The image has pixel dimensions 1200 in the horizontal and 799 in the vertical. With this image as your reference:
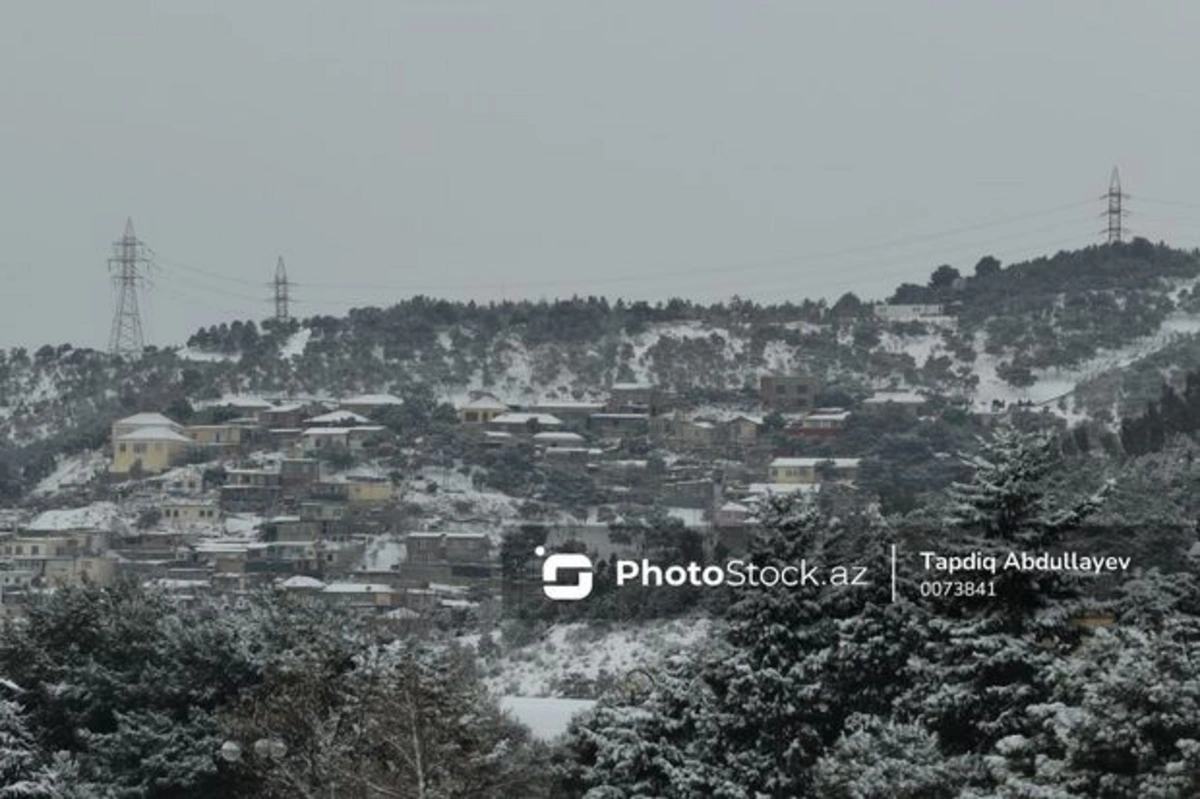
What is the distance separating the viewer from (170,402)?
4035 inches

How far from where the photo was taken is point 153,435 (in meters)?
92.4

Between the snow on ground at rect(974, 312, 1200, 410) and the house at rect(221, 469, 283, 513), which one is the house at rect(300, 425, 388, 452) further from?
the snow on ground at rect(974, 312, 1200, 410)

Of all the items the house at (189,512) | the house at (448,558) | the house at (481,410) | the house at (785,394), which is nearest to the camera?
the house at (448,558)

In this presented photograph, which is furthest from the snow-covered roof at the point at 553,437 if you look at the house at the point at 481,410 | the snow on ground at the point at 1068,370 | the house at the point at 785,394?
the snow on ground at the point at 1068,370

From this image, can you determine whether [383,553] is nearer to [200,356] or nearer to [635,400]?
[635,400]

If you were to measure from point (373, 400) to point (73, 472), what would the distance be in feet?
34.5

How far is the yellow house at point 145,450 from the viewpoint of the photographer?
91.3 meters

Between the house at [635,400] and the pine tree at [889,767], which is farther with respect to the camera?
the house at [635,400]

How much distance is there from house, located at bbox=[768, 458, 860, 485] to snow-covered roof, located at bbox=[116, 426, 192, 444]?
1974 centimetres

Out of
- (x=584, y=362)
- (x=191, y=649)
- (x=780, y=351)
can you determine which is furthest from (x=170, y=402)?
(x=191, y=649)

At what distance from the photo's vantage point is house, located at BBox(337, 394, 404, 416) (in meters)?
96.9

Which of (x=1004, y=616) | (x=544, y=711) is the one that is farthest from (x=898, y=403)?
(x=1004, y=616)

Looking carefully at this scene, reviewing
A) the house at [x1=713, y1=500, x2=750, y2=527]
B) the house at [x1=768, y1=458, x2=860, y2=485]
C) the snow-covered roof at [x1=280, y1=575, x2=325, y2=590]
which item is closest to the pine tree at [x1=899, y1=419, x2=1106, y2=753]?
the snow-covered roof at [x1=280, y1=575, x2=325, y2=590]

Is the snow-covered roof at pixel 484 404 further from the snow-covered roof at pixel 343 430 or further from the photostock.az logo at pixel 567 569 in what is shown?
the photostock.az logo at pixel 567 569
